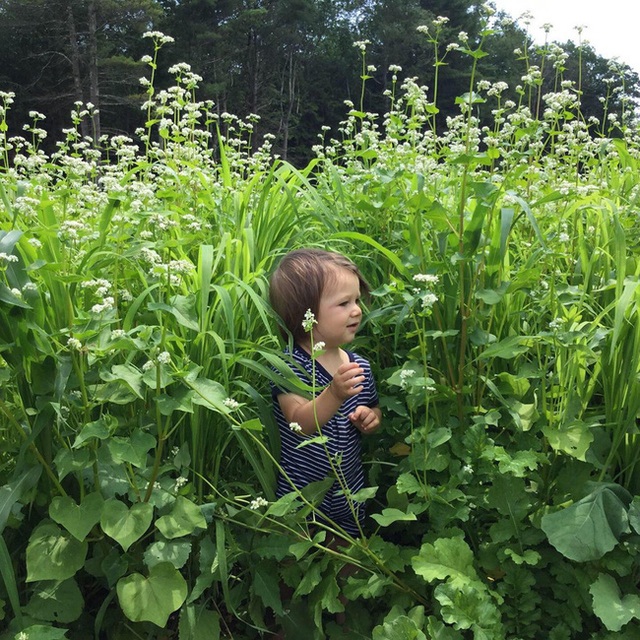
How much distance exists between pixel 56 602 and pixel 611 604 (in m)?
1.25

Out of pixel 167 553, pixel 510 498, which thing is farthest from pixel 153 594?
pixel 510 498

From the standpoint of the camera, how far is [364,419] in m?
1.89

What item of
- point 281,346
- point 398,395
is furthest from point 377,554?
point 281,346

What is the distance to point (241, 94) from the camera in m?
30.0

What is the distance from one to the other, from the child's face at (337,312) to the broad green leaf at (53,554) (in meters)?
0.86

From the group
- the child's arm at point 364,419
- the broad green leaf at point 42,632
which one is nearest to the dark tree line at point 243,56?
the child's arm at point 364,419

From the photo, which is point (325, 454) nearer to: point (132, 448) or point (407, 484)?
point (407, 484)

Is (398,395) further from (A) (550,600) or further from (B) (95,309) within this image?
(B) (95,309)

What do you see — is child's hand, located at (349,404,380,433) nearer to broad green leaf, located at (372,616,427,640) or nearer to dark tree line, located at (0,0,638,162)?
broad green leaf, located at (372,616,427,640)

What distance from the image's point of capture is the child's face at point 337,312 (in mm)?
1896

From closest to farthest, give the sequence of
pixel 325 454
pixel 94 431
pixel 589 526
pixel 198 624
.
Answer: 1. pixel 94 431
2. pixel 589 526
3. pixel 198 624
4. pixel 325 454

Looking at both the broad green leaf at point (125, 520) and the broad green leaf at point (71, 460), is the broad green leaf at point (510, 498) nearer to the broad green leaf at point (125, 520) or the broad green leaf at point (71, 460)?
the broad green leaf at point (125, 520)

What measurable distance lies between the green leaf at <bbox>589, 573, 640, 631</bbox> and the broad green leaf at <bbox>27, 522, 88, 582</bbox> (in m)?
1.15

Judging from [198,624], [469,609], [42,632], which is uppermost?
[469,609]
